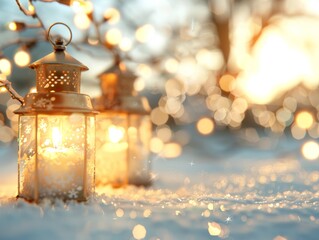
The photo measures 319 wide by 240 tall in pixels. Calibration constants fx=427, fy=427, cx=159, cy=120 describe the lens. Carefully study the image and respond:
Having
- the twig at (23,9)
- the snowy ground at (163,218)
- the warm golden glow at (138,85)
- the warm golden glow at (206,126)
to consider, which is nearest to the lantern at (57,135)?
the snowy ground at (163,218)

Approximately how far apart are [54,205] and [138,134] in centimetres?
156

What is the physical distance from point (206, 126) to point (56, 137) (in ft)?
22.1

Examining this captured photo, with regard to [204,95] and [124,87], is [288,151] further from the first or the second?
[124,87]

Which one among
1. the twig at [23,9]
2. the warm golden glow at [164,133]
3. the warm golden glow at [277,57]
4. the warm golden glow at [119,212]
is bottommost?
the warm golden glow at [119,212]

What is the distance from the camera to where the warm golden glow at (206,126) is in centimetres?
908

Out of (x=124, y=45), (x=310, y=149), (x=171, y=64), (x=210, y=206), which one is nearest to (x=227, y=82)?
(x=171, y=64)

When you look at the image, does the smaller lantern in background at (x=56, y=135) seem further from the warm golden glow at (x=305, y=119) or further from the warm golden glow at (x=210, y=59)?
the warm golden glow at (x=305, y=119)

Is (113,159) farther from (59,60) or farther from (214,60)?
(214,60)

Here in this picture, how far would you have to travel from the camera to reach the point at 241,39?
7961 mm

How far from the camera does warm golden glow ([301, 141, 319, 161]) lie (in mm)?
7818

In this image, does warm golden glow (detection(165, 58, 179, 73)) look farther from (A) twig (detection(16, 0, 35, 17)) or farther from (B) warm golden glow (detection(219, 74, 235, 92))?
(A) twig (detection(16, 0, 35, 17))

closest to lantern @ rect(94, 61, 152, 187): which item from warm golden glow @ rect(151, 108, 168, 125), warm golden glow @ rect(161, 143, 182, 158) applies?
warm golden glow @ rect(161, 143, 182, 158)

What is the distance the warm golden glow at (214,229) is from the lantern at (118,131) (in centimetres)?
153

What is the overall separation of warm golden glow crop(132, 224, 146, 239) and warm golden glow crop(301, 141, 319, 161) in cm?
597
